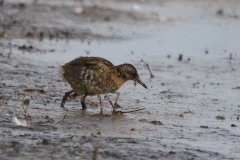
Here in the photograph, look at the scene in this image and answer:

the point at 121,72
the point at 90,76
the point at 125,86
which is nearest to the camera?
the point at 90,76

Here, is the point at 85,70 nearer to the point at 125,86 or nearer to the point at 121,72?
the point at 121,72

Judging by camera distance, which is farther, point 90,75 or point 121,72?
point 121,72

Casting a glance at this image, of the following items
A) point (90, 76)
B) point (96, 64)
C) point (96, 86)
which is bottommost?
point (96, 86)

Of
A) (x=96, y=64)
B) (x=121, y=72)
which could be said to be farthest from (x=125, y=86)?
(x=96, y=64)

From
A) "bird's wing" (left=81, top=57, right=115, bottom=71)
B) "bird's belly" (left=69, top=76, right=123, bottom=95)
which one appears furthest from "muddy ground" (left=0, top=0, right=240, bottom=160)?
"bird's wing" (left=81, top=57, right=115, bottom=71)

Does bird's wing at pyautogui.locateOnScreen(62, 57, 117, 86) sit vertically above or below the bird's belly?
above

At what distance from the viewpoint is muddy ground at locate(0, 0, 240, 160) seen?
5230 mm

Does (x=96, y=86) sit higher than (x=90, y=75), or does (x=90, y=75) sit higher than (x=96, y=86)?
(x=90, y=75)

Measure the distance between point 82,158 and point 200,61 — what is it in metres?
7.79

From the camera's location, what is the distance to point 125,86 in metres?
9.12

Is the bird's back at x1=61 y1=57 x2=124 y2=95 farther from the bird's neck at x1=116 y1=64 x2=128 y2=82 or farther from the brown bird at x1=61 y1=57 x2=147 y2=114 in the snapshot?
the bird's neck at x1=116 y1=64 x2=128 y2=82

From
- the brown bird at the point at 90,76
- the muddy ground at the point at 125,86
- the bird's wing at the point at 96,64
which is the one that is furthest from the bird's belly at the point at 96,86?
the muddy ground at the point at 125,86

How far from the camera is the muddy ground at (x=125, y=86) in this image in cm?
523

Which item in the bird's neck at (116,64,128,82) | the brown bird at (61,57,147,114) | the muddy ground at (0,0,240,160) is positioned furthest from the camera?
the bird's neck at (116,64,128,82)
